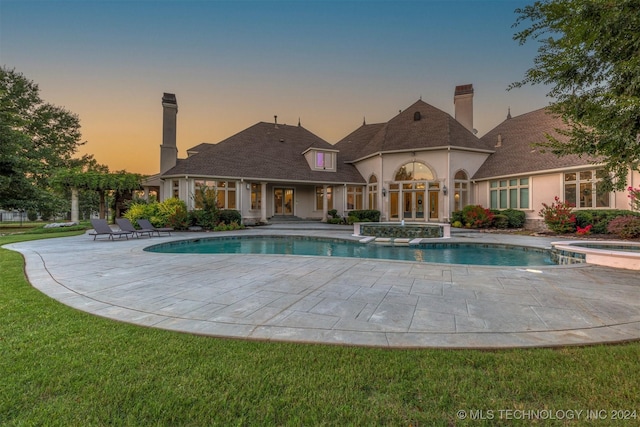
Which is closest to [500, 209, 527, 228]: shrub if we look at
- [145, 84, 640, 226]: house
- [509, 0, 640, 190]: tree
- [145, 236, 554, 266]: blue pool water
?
[145, 84, 640, 226]: house

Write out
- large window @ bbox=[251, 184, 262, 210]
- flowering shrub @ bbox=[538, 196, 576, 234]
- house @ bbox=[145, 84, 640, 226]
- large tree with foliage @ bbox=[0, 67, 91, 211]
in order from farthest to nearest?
1. large window @ bbox=[251, 184, 262, 210]
2. large tree with foliage @ bbox=[0, 67, 91, 211]
3. house @ bbox=[145, 84, 640, 226]
4. flowering shrub @ bbox=[538, 196, 576, 234]

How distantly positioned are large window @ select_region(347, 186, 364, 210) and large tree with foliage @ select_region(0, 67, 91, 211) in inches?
841

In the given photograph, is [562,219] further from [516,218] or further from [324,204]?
[324,204]

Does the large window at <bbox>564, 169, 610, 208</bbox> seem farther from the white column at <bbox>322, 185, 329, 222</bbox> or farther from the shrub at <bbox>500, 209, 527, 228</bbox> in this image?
the white column at <bbox>322, 185, 329, 222</bbox>

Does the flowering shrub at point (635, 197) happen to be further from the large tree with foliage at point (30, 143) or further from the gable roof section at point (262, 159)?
the large tree with foliage at point (30, 143)

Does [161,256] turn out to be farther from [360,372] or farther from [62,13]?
[62,13]

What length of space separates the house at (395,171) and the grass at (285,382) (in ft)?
52.7

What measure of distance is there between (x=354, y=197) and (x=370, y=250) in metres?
12.4

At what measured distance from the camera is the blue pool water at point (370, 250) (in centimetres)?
902

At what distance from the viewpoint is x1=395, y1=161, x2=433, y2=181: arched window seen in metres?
20.0

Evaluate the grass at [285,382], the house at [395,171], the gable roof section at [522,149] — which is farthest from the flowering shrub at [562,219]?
the grass at [285,382]

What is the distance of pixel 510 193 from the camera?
58.9ft

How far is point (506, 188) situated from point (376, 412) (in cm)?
2007

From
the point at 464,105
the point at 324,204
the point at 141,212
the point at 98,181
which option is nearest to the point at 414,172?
the point at 324,204
